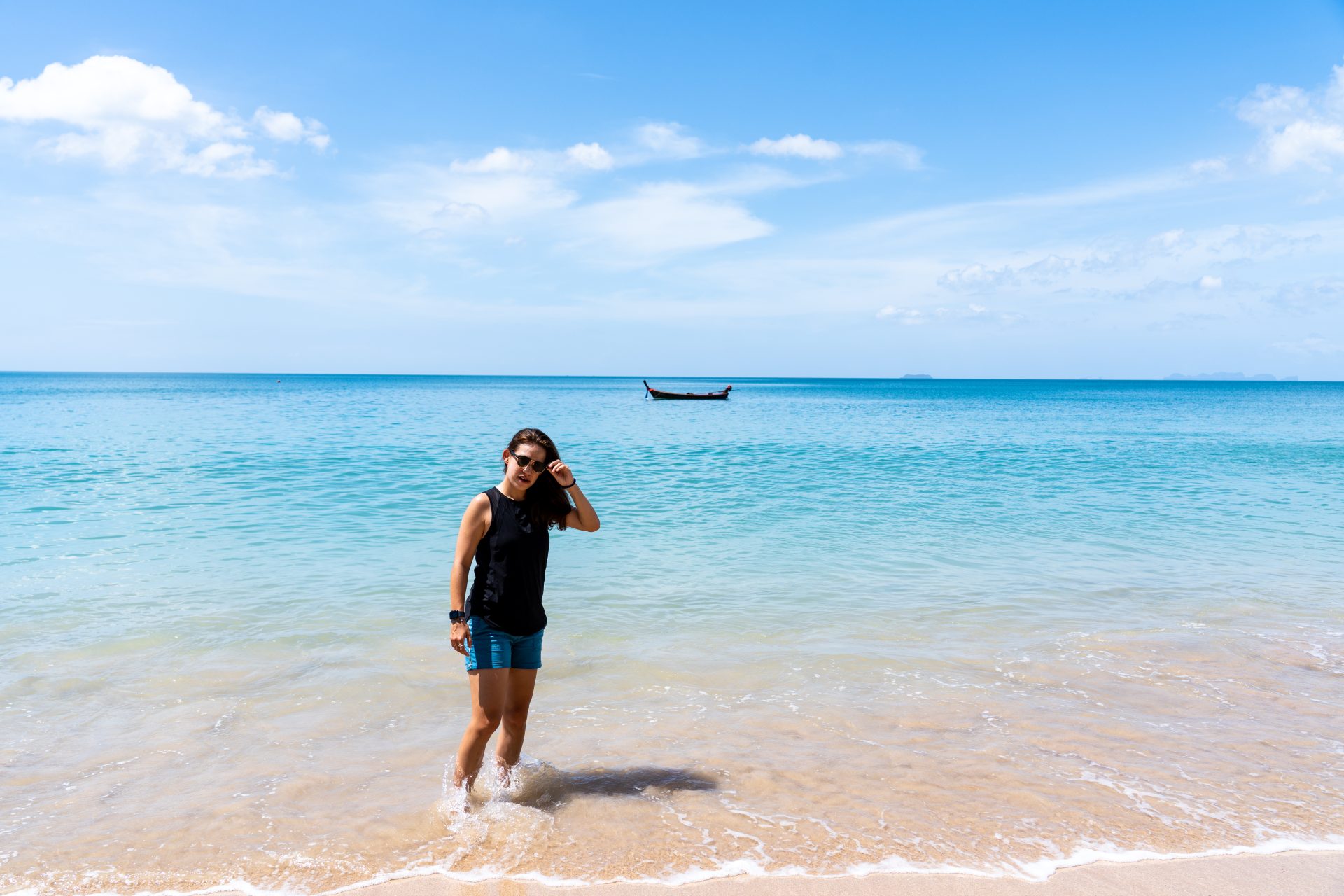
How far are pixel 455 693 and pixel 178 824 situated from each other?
222 cm

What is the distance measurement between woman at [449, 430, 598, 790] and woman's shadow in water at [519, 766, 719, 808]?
1.63ft

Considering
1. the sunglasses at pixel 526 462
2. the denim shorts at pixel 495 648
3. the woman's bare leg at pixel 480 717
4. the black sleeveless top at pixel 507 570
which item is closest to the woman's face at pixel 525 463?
the sunglasses at pixel 526 462

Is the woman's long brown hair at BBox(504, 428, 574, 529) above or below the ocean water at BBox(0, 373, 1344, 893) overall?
above

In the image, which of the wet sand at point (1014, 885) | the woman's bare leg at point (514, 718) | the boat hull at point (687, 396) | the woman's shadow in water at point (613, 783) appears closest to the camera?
the wet sand at point (1014, 885)

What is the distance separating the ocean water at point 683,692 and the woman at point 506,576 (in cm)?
70

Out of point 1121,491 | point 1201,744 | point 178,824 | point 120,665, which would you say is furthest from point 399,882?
point 1121,491

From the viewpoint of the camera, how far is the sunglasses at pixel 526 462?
4.21m

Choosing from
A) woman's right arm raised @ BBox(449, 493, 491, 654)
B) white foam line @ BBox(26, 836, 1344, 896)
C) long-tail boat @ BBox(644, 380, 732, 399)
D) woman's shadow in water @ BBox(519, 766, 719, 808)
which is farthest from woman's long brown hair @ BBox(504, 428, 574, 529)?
long-tail boat @ BBox(644, 380, 732, 399)

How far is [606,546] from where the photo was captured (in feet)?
39.9

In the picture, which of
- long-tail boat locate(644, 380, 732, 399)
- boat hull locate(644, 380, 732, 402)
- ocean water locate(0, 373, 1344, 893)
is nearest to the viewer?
ocean water locate(0, 373, 1344, 893)

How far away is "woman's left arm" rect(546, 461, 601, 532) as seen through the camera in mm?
4262

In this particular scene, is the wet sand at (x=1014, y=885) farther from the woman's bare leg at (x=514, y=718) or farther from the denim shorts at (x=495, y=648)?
the denim shorts at (x=495, y=648)

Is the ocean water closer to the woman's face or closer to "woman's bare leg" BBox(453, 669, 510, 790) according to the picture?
"woman's bare leg" BBox(453, 669, 510, 790)

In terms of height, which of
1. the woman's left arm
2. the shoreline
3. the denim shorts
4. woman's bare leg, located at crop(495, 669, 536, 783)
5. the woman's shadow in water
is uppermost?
the woman's left arm
